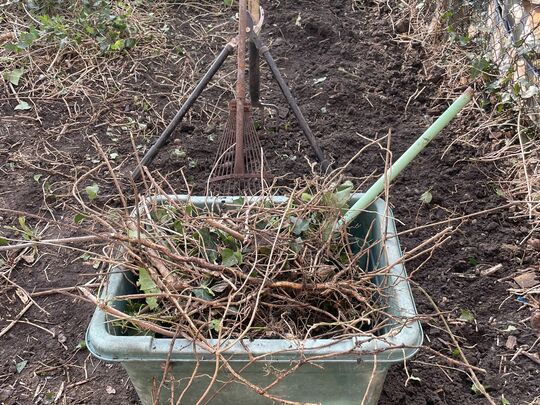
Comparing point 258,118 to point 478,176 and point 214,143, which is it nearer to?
point 214,143

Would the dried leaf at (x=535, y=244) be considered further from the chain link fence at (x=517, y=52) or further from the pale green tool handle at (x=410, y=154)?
the pale green tool handle at (x=410, y=154)

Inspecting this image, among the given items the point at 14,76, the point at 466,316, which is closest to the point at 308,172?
the point at 466,316

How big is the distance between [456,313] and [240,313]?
91 cm

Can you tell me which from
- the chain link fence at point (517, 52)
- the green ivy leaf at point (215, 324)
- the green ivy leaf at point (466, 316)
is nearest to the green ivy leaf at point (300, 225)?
the green ivy leaf at point (215, 324)

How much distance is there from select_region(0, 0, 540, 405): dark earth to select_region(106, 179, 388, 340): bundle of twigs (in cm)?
16

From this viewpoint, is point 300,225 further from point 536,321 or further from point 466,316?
point 536,321

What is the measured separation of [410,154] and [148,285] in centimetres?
68

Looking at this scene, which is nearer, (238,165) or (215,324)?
(215,324)

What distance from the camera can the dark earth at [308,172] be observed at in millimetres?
1692

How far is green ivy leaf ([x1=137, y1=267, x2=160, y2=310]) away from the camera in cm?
125

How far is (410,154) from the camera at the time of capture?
1330mm

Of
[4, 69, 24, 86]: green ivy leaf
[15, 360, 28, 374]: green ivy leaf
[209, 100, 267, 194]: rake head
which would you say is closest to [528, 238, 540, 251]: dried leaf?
[209, 100, 267, 194]: rake head

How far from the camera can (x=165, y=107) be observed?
2744 millimetres

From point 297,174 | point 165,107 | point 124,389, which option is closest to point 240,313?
point 124,389
